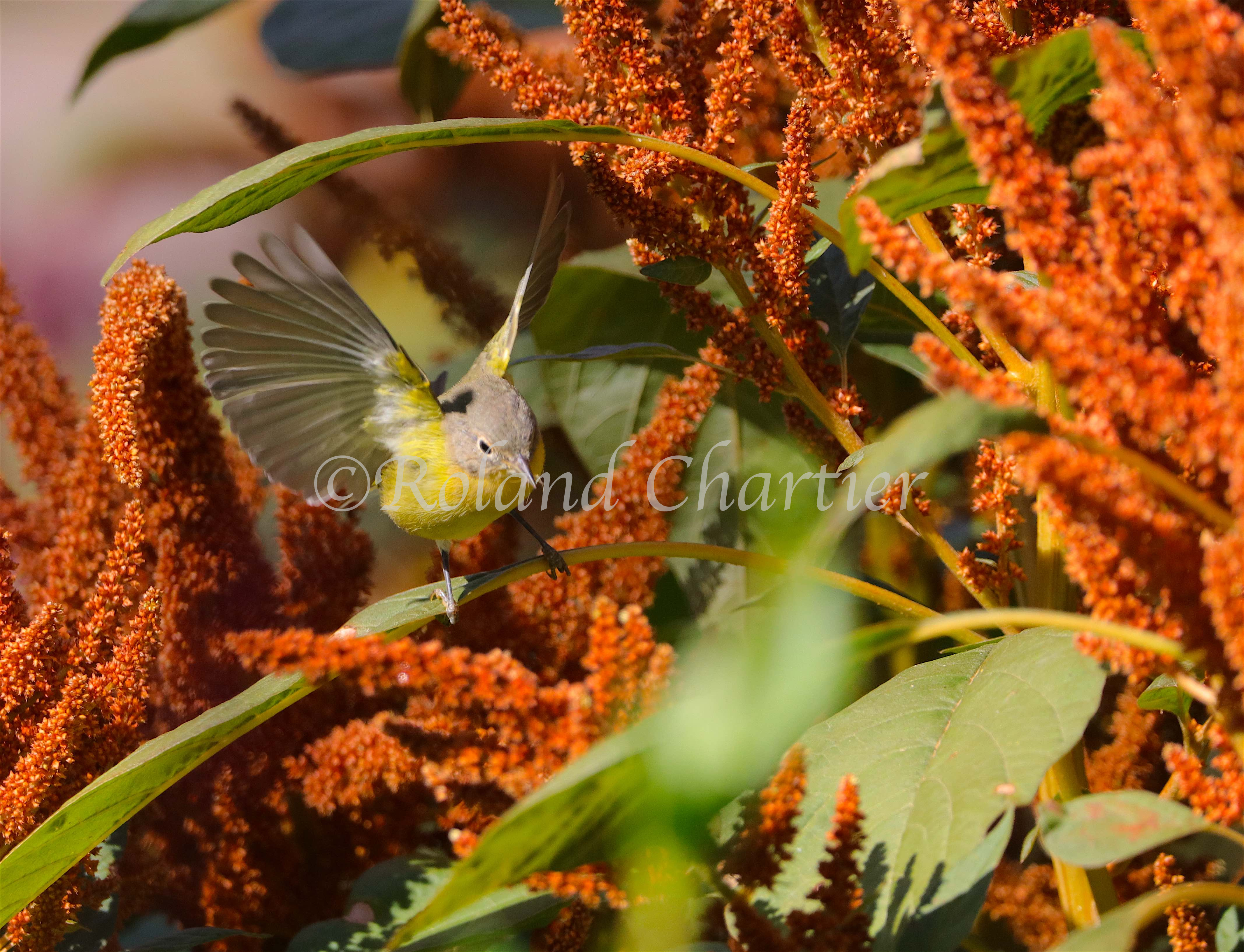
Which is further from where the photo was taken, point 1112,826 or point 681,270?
point 681,270

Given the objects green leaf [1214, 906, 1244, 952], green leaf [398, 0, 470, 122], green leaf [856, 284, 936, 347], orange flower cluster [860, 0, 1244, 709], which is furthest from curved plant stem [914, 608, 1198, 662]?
green leaf [398, 0, 470, 122]

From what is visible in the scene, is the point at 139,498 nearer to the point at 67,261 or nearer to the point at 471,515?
the point at 471,515

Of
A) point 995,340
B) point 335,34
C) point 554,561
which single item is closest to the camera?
point 995,340

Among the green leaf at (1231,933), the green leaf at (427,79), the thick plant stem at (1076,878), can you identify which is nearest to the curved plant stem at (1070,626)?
the thick plant stem at (1076,878)

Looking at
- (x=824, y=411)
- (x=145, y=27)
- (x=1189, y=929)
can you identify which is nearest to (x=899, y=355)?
(x=824, y=411)

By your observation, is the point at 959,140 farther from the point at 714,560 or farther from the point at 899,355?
the point at 899,355

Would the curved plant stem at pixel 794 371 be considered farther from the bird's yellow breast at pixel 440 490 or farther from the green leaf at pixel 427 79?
→ the green leaf at pixel 427 79
